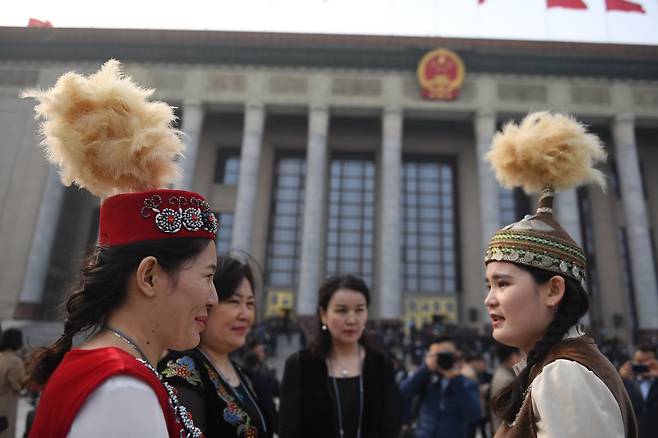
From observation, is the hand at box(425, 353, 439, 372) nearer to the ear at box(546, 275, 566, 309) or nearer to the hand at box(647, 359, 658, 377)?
the hand at box(647, 359, 658, 377)

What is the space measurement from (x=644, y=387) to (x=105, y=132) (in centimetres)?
622

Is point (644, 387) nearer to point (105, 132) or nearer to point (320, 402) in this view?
point (320, 402)

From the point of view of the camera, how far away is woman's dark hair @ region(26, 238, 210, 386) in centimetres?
133

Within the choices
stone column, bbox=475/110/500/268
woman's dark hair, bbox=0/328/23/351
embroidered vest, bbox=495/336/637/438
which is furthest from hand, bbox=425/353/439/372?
stone column, bbox=475/110/500/268

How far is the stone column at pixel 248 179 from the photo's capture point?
20562 mm

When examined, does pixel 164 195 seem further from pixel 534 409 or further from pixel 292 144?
pixel 292 144

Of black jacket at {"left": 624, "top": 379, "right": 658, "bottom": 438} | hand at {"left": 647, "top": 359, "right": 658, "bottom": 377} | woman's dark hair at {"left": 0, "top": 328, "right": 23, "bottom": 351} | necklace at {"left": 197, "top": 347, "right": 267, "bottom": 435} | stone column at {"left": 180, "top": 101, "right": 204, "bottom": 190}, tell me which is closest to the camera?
necklace at {"left": 197, "top": 347, "right": 267, "bottom": 435}

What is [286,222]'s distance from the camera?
24516mm

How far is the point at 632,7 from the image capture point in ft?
62.0

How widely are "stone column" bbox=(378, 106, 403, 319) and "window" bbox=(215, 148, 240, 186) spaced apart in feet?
27.6

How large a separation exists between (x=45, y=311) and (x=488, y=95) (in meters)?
22.6

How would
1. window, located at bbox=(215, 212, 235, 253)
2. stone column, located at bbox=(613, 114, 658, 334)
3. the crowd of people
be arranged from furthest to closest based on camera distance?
window, located at bbox=(215, 212, 235, 253) → stone column, located at bbox=(613, 114, 658, 334) → the crowd of people

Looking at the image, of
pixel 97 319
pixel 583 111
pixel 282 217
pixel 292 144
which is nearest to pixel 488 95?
pixel 583 111

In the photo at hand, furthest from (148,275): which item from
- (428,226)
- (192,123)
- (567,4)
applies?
(428,226)
